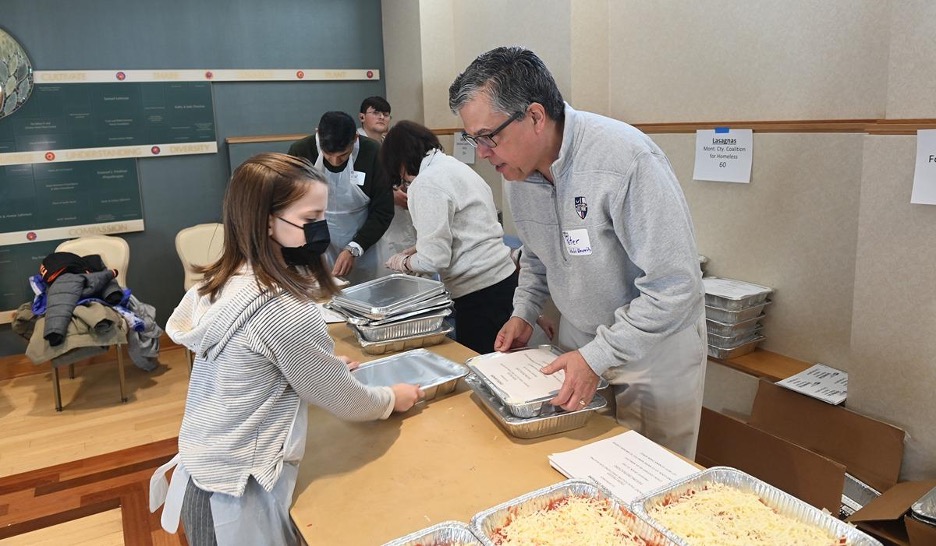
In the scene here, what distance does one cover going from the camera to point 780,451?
6.51 feet

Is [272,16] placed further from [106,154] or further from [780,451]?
[780,451]

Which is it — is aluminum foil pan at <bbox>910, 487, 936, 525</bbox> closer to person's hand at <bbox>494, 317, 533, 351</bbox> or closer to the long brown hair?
person's hand at <bbox>494, 317, 533, 351</bbox>

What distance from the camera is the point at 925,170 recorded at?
174 cm

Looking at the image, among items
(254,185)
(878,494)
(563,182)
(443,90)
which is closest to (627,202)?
(563,182)

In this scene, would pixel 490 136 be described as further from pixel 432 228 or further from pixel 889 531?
pixel 889 531

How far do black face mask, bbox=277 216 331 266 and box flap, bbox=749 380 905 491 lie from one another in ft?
5.77

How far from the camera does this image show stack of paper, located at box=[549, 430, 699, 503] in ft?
3.84

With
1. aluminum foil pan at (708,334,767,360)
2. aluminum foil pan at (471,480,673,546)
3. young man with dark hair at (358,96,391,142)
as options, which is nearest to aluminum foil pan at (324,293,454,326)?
aluminum foil pan at (471,480,673,546)

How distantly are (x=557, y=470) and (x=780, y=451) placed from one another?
110 centimetres

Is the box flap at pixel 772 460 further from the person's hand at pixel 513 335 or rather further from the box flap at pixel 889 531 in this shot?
the person's hand at pixel 513 335

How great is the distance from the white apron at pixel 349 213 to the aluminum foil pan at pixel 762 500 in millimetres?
2354

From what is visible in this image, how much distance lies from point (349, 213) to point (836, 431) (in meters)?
2.33

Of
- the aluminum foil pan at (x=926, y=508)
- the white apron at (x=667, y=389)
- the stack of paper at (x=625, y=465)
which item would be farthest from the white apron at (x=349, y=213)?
the aluminum foil pan at (x=926, y=508)

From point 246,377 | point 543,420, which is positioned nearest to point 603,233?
point 543,420
